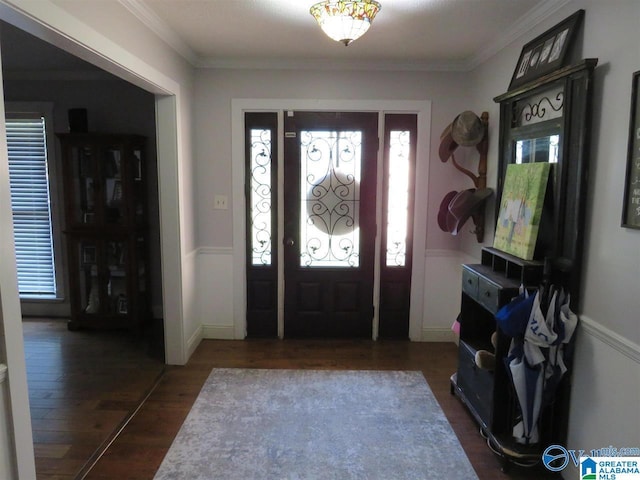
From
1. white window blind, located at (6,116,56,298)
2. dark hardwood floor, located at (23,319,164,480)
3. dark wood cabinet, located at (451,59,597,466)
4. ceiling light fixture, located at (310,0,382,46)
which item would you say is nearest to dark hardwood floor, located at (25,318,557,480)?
dark hardwood floor, located at (23,319,164,480)

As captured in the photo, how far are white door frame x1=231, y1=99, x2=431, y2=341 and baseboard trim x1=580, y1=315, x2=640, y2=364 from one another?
72.4 inches

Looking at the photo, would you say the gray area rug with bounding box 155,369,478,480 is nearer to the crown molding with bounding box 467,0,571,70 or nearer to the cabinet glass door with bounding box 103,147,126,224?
the cabinet glass door with bounding box 103,147,126,224

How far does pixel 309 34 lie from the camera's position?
2871 millimetres

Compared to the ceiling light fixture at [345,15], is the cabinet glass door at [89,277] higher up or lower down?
lower down

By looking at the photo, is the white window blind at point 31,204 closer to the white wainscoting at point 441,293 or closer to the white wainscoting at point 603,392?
the white wainscoting at point 441,293

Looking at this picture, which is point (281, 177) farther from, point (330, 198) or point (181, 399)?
point (181, 399)

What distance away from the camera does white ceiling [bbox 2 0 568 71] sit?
2.42 meters

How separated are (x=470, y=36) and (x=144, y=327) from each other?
3.78 m

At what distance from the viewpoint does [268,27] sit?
109 inches

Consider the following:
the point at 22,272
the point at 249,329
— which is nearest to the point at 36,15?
the point at 249,329

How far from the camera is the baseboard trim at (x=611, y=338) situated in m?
1.65

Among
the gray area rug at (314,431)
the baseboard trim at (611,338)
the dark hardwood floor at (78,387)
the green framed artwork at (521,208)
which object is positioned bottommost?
the gray area rug at (314,431)

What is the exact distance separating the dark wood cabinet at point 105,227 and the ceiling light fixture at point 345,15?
237 centimetres

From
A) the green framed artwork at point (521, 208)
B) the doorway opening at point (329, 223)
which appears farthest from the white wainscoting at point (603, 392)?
the doorway opening at point (329, 223)
